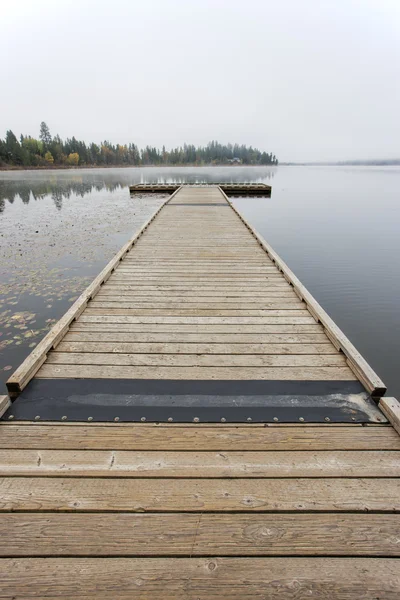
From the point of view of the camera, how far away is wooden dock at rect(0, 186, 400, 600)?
4.77ft

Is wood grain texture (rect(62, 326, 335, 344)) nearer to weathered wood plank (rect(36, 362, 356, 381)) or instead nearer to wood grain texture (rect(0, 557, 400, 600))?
weathered wood plank (rect(36, 362, 356, 381))

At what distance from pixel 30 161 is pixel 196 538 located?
9567 cm

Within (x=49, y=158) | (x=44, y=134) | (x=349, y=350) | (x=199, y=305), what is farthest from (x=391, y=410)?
(x=44, y=134)

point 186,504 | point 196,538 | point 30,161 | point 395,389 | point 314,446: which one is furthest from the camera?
point 30,161

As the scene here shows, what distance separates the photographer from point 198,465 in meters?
1.97

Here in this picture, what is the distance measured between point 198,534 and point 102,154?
132416 millimetres

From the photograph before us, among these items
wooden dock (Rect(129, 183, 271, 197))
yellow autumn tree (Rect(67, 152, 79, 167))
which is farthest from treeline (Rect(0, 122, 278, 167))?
wooden dock (Rect(129, 183, 271, 197))

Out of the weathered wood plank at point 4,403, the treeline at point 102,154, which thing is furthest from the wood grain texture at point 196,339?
the treeline at point 102,154

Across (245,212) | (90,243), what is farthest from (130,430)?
(245,212)

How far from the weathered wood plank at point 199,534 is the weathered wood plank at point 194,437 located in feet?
1.51

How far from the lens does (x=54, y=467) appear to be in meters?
1.94

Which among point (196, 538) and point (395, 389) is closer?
point (196, 538)

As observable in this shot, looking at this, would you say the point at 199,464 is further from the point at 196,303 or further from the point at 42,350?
the point at 196,303

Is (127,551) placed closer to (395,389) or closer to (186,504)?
(186,504)
